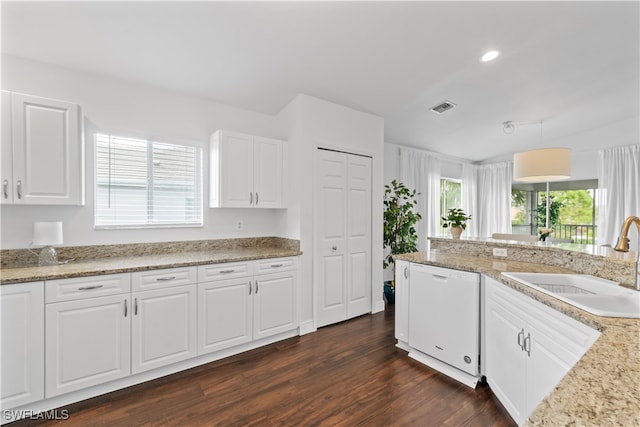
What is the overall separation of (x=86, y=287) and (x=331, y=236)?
88.7 inches

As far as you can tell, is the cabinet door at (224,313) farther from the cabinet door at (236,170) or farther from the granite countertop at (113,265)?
the cabinet door at (236,170)

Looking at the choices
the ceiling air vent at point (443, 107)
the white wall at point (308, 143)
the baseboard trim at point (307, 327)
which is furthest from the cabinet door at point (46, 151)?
the ceiling air vent at point (443, 107)

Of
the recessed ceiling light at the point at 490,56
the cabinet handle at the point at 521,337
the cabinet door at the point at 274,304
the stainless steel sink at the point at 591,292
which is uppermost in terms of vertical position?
the recessed ceiling light at the point at 490,56

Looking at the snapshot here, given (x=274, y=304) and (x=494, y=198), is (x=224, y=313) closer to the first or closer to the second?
(x=274, y=304)

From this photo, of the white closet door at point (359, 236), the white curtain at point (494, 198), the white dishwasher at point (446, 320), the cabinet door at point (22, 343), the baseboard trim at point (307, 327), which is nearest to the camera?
the cabinet door at point (22, 343)

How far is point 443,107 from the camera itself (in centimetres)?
372

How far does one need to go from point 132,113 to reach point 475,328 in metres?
3.55

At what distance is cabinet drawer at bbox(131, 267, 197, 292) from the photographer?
2166 mm

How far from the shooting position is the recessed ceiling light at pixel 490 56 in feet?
8.55

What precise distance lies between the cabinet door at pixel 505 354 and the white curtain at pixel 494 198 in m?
5.11

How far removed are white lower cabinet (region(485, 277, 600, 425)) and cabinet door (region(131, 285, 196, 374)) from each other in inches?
91.3

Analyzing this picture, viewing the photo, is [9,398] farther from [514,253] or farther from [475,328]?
[514,253]

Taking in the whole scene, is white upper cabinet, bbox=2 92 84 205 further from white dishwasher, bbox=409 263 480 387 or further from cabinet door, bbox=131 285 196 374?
white dishwasher, bbox=409 263 480 387

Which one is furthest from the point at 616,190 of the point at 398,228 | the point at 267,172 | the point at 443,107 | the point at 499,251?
the point at 267,172
